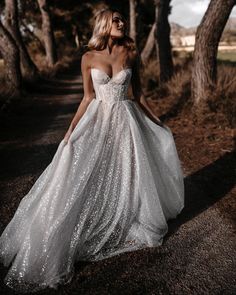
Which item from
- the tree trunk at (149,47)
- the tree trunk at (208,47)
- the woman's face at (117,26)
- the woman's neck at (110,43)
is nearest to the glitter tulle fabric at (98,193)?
the woman's neck at (110,43)

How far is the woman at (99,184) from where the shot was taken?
3.45 m

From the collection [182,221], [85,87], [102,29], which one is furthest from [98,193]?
[102,29]

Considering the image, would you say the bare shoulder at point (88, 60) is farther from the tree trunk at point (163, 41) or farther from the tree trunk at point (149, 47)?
the tree trunk at point (149, 47)

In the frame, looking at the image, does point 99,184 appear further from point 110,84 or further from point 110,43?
point 110,43

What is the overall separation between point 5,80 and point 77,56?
2925 centimetres

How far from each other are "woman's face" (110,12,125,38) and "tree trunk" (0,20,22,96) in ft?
31.8

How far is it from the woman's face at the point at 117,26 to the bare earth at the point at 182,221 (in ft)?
6.80

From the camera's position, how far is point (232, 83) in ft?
31.4

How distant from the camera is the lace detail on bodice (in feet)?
11.7

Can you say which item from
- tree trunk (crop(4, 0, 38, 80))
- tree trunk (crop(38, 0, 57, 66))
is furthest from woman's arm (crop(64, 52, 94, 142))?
tree trunk (crop(38, 0, 57, 66))

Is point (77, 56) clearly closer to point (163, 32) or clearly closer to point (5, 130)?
point (163, 32)

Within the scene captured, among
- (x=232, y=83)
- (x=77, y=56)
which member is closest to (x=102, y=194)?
(x=232, y=83)

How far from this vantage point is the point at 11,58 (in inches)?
501

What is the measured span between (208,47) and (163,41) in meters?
4.28
